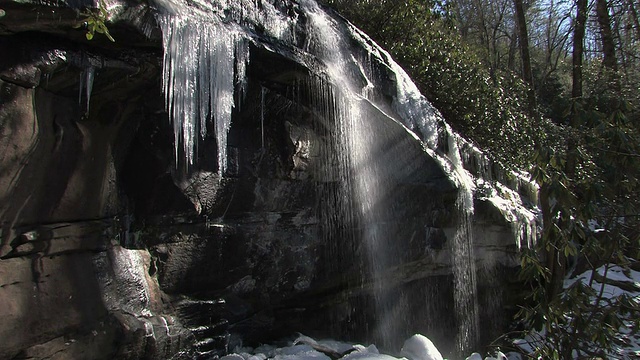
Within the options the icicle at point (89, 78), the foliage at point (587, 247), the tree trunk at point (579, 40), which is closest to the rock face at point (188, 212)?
the icicle at point (89, 78)

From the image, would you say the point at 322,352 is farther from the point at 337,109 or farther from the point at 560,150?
the point at 560,150

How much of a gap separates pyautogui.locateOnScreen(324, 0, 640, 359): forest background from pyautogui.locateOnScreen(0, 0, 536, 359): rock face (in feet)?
5.38

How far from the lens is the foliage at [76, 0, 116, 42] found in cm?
291

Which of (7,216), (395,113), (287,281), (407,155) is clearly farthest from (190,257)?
(395,113)

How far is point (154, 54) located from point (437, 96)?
6563mm

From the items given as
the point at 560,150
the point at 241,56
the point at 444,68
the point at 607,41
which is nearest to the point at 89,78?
the point at 241,56

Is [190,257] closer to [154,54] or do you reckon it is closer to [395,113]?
[154,54]

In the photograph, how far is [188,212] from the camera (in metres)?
5.09

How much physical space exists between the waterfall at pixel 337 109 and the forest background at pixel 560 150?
1.22 m

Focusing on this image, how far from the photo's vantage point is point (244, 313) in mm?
5711

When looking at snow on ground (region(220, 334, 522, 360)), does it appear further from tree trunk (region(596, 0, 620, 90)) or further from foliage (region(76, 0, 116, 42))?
tree trunk (region(596, 0, 620, 90))

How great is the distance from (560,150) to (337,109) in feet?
11.2

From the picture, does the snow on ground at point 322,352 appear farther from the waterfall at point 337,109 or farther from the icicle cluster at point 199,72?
the icicle cluster at point 199,72

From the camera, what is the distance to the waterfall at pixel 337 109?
451 centimetres
